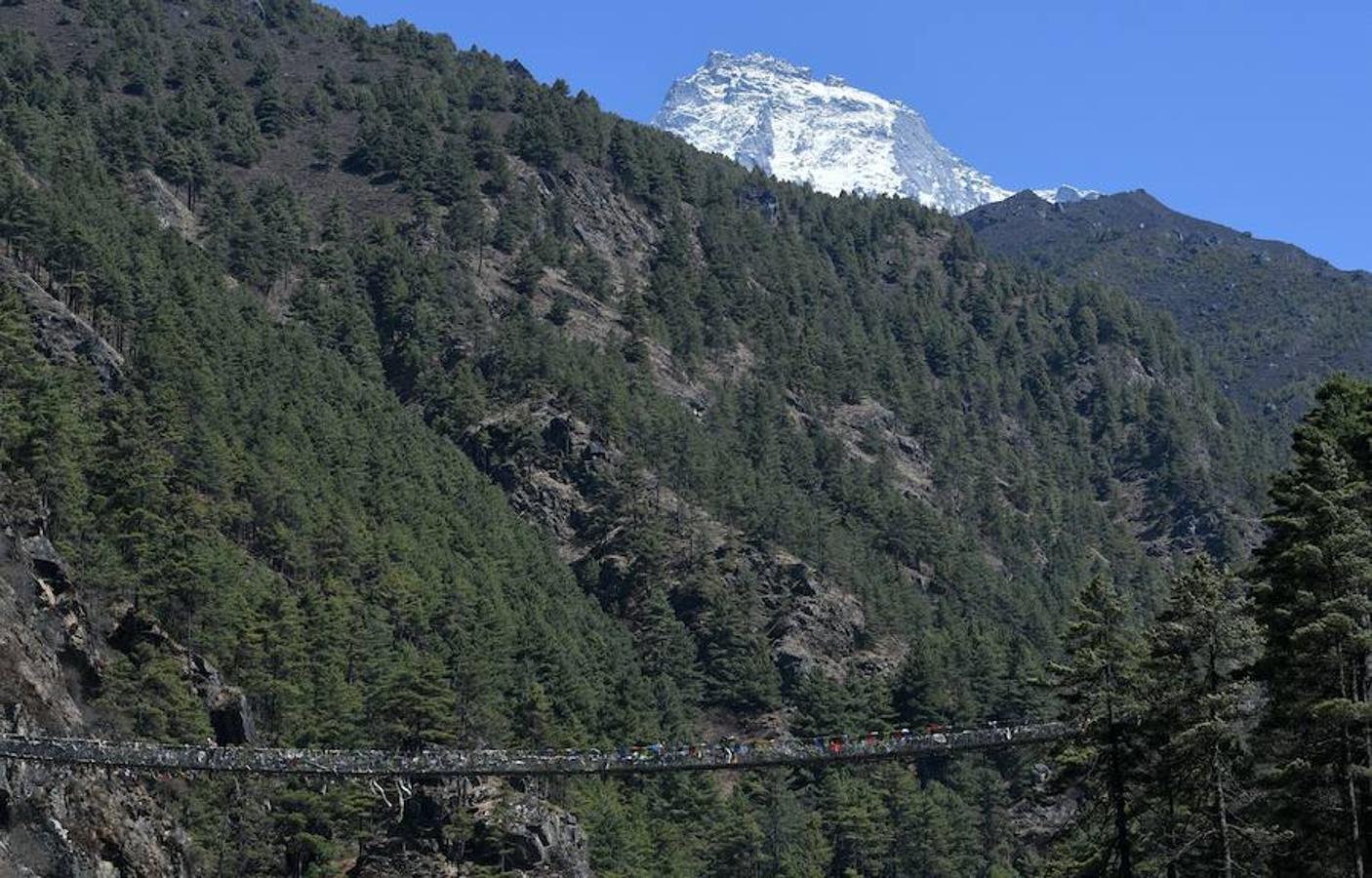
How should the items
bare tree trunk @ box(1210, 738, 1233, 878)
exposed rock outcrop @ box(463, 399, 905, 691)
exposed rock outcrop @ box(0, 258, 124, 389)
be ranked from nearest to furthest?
1. bare tree trunk @ box(1210, 738, 1233, 878)
2. exposed rock outcrop @ box(0, 258, 124, 389)
3. exposed rock outcrop @ box(463, 399, 905, 691)

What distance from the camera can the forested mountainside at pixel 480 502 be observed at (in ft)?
289

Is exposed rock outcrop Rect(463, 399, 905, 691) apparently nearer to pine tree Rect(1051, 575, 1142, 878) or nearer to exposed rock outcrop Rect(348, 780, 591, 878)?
exposed rock outcrop Rect(348, 780, 591, 878)

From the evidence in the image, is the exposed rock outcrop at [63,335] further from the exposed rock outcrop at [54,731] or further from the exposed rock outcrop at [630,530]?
the exposed rock outcrop at [630,530]

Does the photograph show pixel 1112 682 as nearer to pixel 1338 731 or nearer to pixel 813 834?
pixel 1338 731

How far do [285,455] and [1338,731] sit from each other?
3460 inches

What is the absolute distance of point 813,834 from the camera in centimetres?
10106

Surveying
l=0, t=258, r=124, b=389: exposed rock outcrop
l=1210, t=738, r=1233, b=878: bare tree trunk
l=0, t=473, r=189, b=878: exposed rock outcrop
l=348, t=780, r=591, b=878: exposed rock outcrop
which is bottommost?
l=348, t=780, r=591, b=878: exposed rock outcrop

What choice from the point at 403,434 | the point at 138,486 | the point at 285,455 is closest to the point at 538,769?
the point at 138,486

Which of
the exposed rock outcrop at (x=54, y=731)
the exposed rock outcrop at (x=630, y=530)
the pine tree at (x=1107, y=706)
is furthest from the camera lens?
the exposed rock outcrop at (x=630, y=530)

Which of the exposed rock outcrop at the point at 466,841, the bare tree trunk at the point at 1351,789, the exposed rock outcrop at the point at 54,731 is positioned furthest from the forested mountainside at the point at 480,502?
the bare tree trunk at the point at 1351,789

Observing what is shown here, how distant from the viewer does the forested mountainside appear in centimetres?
8794

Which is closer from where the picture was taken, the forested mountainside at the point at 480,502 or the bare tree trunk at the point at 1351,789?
the bare tree trunk at the point at 1351,789

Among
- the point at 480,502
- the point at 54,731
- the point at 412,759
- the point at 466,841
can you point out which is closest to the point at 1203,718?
the point at 412,759

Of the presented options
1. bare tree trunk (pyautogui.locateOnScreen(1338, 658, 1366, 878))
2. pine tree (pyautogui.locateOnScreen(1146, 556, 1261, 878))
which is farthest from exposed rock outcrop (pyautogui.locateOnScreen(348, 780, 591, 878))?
bare tree trunk (pyautogui.locateOnScreen(1338, 658, 1366, 878))
